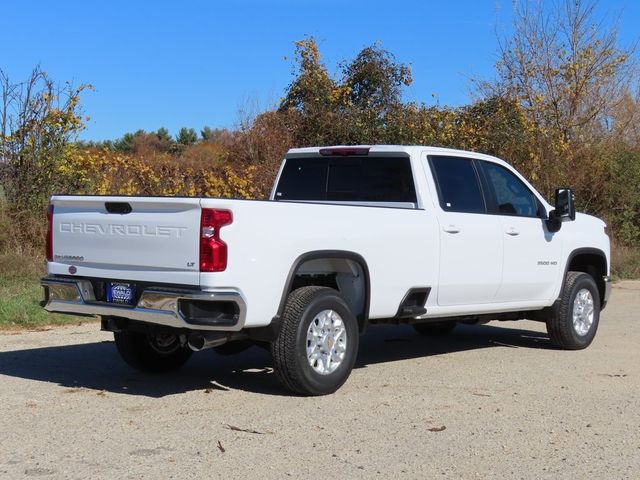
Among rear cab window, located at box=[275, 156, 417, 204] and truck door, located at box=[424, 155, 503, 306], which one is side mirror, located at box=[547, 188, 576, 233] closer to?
truck door, located at box=[424, 155, 503, 306]

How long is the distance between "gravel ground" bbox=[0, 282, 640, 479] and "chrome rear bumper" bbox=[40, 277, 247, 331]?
2.17 feet

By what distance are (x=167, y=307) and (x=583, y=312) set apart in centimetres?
522

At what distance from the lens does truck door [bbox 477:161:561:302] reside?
343 inches

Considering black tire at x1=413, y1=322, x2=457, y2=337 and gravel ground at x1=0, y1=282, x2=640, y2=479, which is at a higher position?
black tire at x1=413, y1=322, x2=457, y2=337

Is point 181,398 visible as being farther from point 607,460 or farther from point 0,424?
point 607,460

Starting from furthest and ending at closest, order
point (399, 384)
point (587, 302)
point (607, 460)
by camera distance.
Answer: point (587, 302), point (399, 384), point (607, 460)

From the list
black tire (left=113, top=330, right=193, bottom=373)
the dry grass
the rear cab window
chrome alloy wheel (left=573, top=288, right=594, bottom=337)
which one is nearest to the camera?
black tire (left=113, top=330, right=193, bottom=373)

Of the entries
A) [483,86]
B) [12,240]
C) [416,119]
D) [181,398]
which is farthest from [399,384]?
[483,86]

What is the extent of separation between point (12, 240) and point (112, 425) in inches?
349

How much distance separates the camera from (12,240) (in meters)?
14.1

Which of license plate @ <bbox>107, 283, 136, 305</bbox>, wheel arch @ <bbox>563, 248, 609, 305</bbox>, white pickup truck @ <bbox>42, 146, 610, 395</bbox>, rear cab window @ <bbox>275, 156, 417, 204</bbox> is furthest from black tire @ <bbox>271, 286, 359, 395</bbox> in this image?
wheel arch @ <bbox>563, 248, 609, 305</bbox>

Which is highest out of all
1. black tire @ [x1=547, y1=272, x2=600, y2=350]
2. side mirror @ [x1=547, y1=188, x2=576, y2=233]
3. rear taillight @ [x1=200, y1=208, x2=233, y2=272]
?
side mirror @ [x1=547, y1=188, x2=576, y2=233]

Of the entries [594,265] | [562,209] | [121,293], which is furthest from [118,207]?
[594,265]

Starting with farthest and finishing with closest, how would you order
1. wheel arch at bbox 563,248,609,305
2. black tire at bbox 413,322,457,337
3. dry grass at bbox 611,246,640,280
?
dry grass at bbox 611,246,640,280 → black tire at bbox 413,322,457,337 → wheel arch at bbox 563,248,609,305
